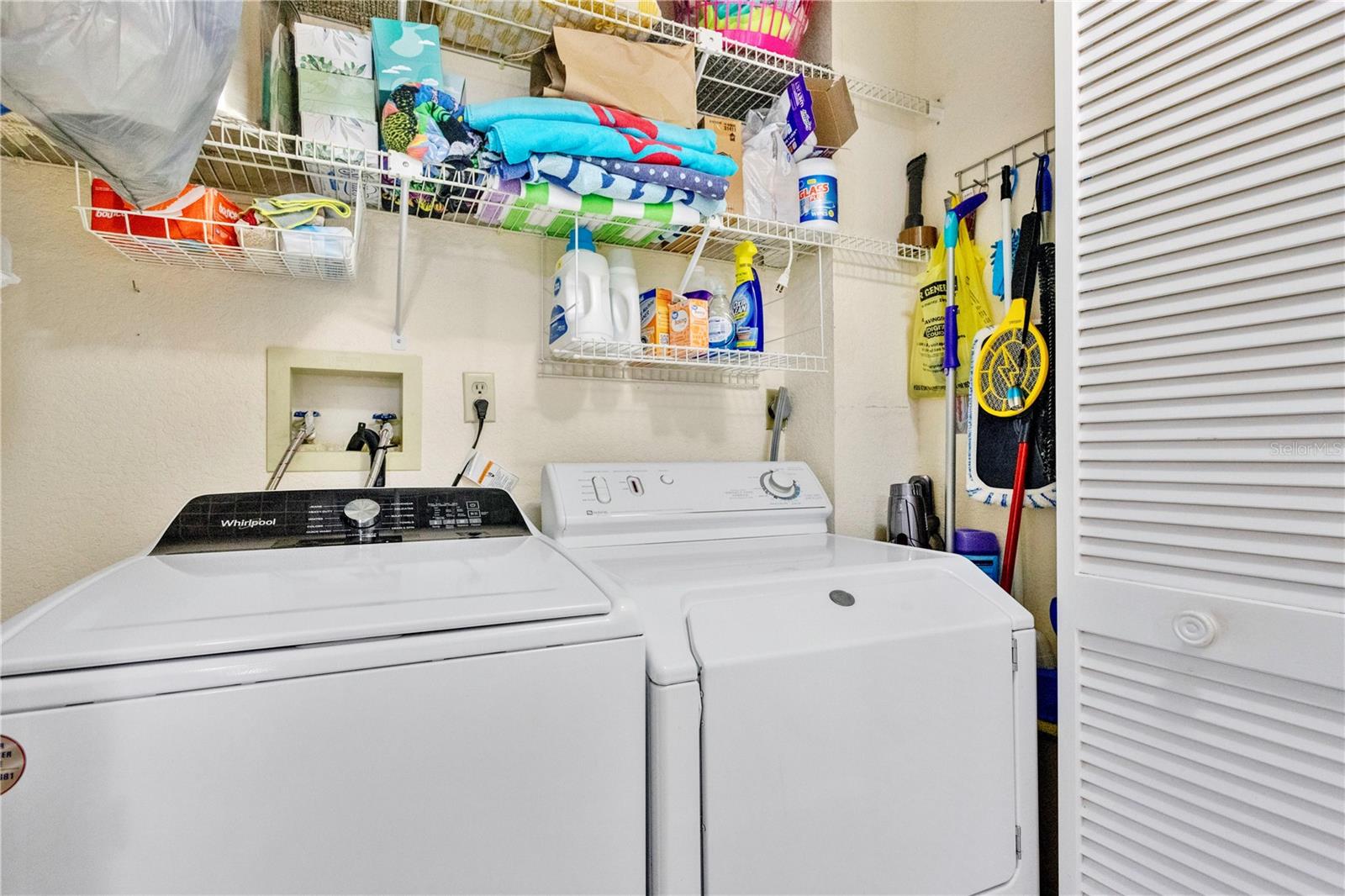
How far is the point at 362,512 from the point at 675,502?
0.66m

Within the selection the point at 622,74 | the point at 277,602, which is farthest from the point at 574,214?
the point at 277,602

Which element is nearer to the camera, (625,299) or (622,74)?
(622,74)

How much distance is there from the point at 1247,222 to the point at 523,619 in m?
1.16

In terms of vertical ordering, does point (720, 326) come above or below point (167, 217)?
below

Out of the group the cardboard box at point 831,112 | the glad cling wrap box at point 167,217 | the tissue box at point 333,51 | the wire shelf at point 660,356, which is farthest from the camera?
the cardboard box at point 831,112

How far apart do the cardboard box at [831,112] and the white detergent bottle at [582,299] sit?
71 cm

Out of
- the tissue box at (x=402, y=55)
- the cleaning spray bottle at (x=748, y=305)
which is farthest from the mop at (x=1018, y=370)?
the tissue box at (x=402, y=55)

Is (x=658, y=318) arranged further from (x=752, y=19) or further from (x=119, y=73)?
(x=119, y=73)

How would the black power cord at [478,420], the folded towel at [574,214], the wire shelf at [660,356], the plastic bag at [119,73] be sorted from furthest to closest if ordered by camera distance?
1. the black power cord at [478,420]
2. the wire shelf at [660,356]
3. the folded towel at [574,214]
4. the plastic bag at [119,73]

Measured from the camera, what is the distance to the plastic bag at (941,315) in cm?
174

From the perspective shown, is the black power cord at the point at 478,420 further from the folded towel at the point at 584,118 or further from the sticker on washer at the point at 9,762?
the sticker on washer at the point at 9,762

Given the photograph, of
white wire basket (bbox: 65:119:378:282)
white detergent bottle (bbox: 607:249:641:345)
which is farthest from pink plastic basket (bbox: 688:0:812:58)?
white wire basket (bbox: 65:119:378:282)

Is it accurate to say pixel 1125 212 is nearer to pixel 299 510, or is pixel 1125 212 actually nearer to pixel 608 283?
pixel 608 283

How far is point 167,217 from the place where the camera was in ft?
3.72
